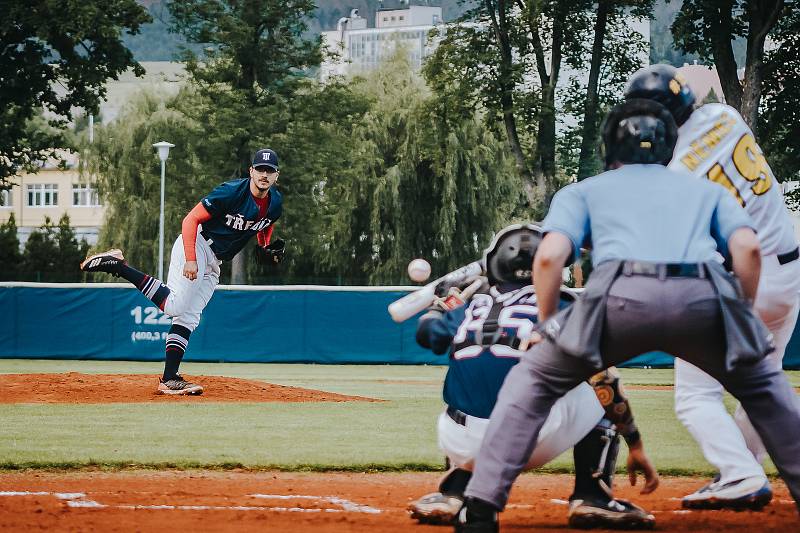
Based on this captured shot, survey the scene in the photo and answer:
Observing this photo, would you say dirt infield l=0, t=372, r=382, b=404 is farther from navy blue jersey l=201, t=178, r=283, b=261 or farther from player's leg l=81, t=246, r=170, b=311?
navy blue jersey l=201, t=178, r=283, b=261

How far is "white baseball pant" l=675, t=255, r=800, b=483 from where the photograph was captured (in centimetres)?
552

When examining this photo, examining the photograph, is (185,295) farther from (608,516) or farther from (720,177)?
(608,516)

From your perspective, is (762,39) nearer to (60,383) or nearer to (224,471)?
(60,383)

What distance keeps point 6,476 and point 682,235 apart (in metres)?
4.61

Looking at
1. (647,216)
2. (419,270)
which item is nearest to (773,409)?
(647,216)

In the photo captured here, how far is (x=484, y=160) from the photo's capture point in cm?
3972

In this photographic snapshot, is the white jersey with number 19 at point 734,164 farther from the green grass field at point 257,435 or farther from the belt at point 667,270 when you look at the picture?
the green grass field at point 257,435

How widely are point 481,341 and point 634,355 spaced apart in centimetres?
81

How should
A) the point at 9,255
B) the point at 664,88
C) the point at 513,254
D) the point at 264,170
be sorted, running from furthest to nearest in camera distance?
the point at 9,255, the point at 264,170, the point at 664,88, the point at 513,254

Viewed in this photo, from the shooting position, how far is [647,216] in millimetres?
4285

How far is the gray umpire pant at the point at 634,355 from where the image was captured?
4133 mm

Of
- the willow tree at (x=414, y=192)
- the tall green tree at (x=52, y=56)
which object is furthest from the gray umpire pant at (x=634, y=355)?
the willow tree at (x=414, y=192)

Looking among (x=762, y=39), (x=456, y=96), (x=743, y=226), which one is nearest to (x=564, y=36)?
(x=456, y=96)

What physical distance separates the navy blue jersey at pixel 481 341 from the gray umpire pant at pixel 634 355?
422 mm
